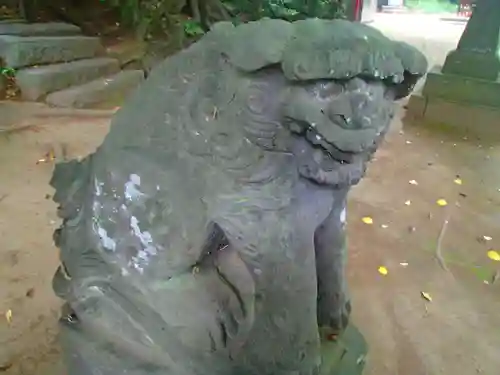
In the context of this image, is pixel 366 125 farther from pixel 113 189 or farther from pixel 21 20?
pixel 21 20

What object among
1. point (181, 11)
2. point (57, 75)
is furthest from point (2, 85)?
point (181, 11)

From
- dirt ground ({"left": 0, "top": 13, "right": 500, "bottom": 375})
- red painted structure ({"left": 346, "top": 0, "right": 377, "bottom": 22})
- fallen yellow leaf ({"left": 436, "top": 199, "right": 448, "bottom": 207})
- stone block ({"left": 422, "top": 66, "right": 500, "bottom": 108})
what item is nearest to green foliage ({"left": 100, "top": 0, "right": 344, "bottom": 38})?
red painted structure ({"left": 346, "top": 0, "right": 377, "bottom": 22})

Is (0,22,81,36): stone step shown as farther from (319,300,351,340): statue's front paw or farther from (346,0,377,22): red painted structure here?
(319,300,351,340): statue's front paw

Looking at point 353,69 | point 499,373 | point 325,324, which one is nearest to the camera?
point 353,69

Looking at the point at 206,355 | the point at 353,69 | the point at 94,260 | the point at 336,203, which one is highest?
the point at 353,69

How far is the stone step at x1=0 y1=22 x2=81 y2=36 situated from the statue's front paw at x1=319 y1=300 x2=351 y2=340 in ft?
14.3

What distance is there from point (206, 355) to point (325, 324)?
1.08 ft

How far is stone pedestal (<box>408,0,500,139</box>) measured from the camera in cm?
445

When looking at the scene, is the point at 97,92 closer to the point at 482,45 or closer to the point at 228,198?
the point at 482,45

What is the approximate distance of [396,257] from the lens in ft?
8.34

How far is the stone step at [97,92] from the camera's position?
4406 mm

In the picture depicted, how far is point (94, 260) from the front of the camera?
1.10 m

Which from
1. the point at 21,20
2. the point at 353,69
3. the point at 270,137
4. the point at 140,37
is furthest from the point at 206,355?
the point at 140,37

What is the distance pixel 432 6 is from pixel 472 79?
5495mm
